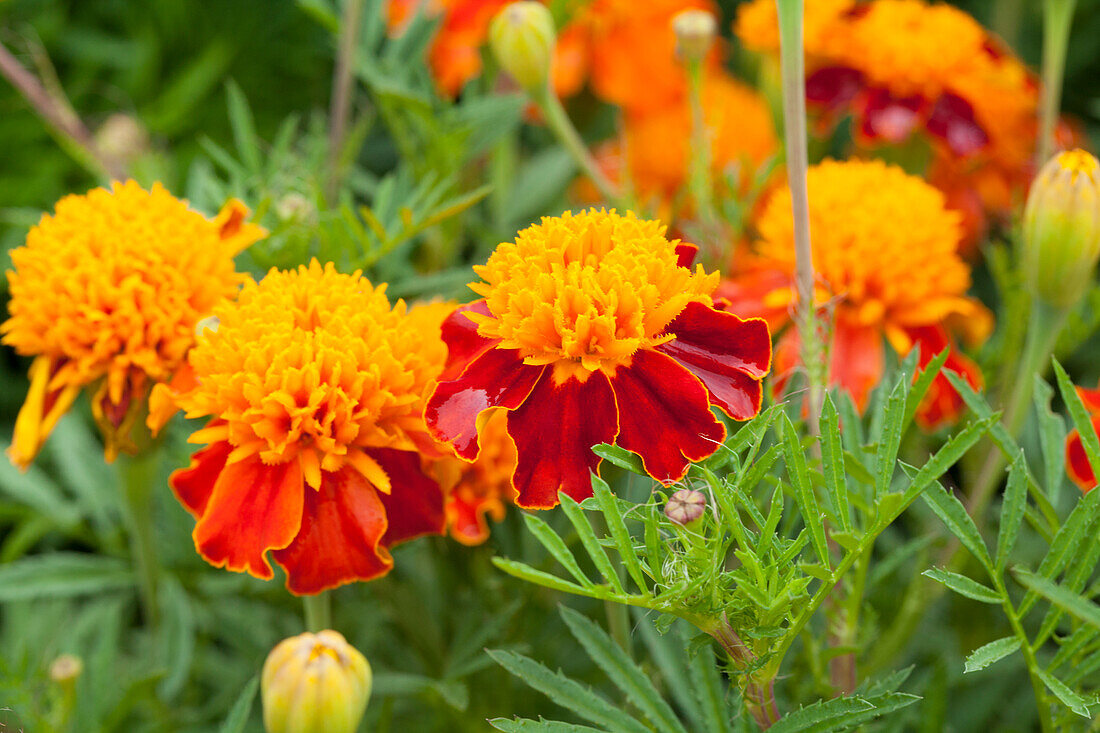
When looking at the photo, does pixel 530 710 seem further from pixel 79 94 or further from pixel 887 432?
pixel 79 94

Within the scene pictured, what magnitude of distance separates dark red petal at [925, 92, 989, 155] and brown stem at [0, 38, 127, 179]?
23.4 inches

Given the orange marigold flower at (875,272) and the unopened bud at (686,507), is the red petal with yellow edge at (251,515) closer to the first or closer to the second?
the unopened bud at (686,507)

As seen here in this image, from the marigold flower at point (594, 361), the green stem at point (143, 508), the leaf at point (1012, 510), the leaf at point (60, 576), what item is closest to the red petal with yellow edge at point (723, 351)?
the marigold flower at point (594, 361)

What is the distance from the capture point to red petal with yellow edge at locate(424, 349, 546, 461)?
1.31 feet

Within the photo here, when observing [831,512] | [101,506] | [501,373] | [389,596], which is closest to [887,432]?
[831,512]

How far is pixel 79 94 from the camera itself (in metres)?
1.03

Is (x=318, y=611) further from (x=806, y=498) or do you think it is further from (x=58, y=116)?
(x=58, y=116)

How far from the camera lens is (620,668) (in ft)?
1.44

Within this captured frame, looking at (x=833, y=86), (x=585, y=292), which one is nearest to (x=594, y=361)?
(x=585, y=292)

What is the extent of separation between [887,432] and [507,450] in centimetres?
20

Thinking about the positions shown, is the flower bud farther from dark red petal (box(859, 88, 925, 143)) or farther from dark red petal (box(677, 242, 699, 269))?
dark red petal (box(859, 88, 925, 143))

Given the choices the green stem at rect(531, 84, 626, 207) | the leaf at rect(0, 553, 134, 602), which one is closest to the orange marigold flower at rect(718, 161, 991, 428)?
the green stem at rect(531, 84, 626, 207)

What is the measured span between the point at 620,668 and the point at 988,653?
147 mm

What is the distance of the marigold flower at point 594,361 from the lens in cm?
40
